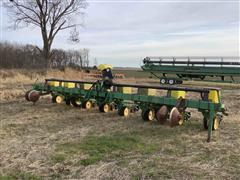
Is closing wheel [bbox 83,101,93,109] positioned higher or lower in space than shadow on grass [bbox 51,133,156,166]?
higher

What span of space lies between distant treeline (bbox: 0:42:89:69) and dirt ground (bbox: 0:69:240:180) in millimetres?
25746

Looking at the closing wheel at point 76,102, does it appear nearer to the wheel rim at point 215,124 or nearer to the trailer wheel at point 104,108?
the trailer wheel at point 104,108

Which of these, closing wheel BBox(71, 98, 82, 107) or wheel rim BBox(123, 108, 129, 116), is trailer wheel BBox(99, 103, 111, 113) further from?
closing wheel BBox(71, 98, 82, 107)

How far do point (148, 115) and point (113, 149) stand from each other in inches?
100

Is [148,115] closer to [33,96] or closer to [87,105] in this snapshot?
[87,105]

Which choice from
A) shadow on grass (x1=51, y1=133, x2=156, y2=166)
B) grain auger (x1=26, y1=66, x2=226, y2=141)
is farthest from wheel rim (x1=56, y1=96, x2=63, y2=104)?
shadow on grass (x1=51, y1=133, x2=156, y2=166)

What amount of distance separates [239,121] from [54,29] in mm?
28409

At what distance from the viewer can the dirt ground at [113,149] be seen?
4.59m

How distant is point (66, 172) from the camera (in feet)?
15.3

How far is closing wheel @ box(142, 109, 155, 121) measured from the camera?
8008mm

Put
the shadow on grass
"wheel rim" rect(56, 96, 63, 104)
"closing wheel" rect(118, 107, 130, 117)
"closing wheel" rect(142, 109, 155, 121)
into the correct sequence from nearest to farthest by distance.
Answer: the shadow on grass
"closing wheel" rect(142, 109, 155, 121)
"closing wheel" rect(118, 107, 130, 117)
"wheel rim" rect(56, 96, 63, 104)

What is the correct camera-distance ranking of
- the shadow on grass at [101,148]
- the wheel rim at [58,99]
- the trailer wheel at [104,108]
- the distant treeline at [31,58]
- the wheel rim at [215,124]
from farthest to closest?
the distant treeline at [31,58] < the wheel rim at [58,99] < the trailer wheel at [104,108] < the wheel rim at [215,124] < the shadow on grass at [101,148]

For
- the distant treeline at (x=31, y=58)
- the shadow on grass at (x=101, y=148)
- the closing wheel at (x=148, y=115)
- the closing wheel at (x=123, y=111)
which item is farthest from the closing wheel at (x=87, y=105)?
the distant treeline at (x=31, y=58)

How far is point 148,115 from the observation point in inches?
316
